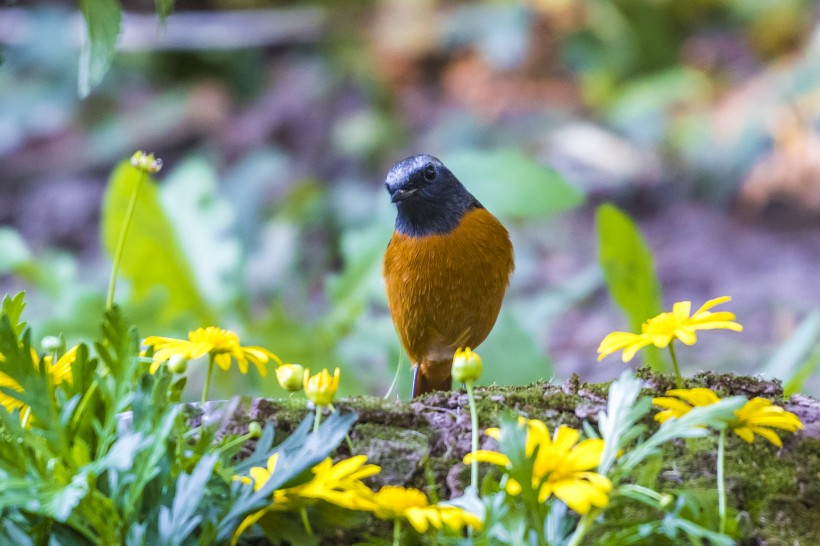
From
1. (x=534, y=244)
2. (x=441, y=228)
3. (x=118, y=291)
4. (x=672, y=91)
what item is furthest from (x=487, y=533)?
(x=672, y=91)

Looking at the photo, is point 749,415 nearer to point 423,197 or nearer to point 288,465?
point 288,465

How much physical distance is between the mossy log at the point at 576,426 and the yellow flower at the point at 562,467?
23 cm

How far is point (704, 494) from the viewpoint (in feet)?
4.32

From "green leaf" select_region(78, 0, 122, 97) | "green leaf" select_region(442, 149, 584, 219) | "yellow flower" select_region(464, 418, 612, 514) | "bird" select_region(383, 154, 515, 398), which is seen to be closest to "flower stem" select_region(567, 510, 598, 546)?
"yellow flower" select_region(464, 418, 612, 514)

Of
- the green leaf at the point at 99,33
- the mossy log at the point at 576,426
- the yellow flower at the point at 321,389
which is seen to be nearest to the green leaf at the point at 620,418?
the mossy log at the point at 576,426

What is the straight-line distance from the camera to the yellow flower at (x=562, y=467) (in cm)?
114

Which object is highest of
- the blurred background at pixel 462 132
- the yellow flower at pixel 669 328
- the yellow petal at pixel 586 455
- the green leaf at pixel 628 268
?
the blurred background at pixel 462 132

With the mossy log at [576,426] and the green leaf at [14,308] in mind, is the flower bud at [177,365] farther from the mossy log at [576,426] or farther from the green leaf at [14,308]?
the green leaf at [14,308]

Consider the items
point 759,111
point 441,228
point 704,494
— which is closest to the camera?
point 704,494

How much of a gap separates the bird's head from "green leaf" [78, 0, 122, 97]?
968 millimetres

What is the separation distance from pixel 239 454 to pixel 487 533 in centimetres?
57

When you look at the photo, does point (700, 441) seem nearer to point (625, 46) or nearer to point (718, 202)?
point (718, 202)

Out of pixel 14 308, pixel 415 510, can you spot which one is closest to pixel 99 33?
pixel 14 308

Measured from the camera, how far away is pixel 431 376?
2.69m
